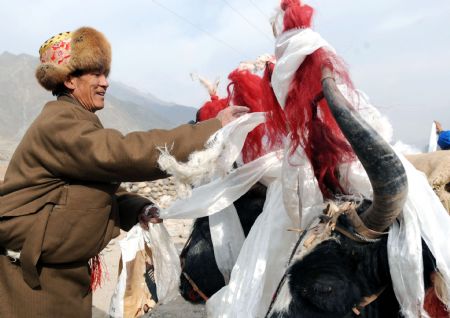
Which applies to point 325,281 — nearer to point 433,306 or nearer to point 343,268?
point 343,268

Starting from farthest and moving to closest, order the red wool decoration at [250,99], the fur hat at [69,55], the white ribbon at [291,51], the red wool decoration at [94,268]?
1. the red wool decoration at [94,268]
2. the red wool decoration at [250,99]
3. the fur hat at [69,55]
4. the white ribbon at [291,51]

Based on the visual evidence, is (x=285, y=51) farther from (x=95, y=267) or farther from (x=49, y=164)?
(x=95, y=267)

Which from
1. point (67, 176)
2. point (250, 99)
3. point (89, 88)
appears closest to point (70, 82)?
point (89, 88)

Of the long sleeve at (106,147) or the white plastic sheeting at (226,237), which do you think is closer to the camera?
the long sleeve at (106,147)

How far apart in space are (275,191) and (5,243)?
1.35 metres

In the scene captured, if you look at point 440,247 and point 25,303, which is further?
point 25,303

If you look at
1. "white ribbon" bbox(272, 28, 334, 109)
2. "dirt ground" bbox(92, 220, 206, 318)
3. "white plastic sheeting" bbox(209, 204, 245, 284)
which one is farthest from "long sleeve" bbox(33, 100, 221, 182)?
"dirt ground" bbox(92, 220, 206, 318)

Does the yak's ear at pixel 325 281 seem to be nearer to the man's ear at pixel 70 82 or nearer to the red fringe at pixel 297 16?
the red fringe at pixel 297 16

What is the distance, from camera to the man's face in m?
2.26

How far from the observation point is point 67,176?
6.90 ft

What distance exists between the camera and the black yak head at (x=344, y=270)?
155 cm

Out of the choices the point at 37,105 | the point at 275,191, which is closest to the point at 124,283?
the point at 275,191

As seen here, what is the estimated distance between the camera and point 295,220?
186 centimetres

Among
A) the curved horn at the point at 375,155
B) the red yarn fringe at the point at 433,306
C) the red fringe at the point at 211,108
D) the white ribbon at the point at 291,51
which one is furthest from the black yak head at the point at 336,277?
the red fringe at the point at 211,108
